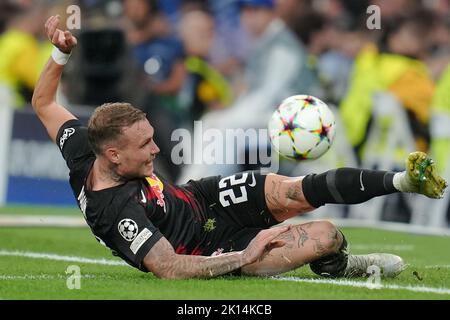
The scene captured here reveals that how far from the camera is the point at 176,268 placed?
23.8 ft

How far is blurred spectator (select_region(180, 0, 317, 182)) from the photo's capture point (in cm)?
1686

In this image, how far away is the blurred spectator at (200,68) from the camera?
17.7 m

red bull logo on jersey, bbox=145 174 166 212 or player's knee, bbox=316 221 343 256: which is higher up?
red bull logo on jersey, bbox=145 174 166 212

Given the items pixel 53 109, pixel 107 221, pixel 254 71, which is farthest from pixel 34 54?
pixel 107 221

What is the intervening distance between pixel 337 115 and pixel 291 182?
352 inches

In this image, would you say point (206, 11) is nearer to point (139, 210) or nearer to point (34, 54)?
point (34, 54)

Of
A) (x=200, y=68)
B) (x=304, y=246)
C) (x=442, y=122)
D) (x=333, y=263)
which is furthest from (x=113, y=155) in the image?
(x=200, y=68)

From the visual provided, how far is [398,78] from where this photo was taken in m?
16.3

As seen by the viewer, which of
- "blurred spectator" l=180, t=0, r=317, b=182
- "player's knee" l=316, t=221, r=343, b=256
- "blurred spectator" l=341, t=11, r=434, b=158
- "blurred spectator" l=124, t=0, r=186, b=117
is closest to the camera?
"player's knee" l=316, t=221, r=343, b=256

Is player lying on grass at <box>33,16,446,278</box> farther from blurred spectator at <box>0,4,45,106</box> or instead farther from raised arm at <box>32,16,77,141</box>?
blurred spectator at <box>0,4,45,106</box>

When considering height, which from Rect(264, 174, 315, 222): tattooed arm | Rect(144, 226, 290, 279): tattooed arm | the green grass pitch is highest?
Rect(264, 174, 315, 222): tattooed arm

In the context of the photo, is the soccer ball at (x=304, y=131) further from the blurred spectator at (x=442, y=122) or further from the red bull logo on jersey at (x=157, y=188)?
the blurred spectator at (x=442, y=122)

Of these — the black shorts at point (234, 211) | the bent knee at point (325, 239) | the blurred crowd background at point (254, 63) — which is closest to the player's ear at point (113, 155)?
the black shorts at point (234, 211)

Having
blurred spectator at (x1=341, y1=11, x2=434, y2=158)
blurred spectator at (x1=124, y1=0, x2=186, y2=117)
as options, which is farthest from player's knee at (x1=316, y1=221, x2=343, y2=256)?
blurred spectator at (x1=124, y1=0, x2=186, y2=117)
